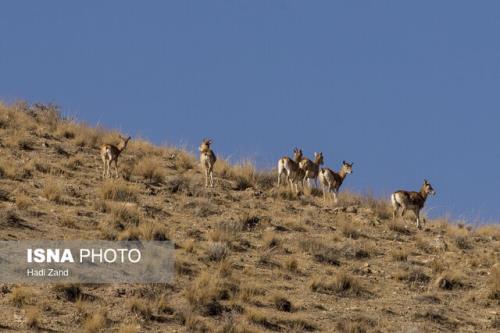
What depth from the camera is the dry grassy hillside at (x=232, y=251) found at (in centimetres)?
2373

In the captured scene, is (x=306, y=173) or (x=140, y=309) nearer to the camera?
(x=140, y=309)

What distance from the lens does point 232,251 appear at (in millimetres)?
27906

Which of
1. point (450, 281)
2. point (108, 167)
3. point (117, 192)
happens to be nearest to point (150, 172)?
point (108, 167)

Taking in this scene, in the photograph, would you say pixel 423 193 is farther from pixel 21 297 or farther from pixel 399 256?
pixel 21 297

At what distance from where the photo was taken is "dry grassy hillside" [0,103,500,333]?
23.7 meters

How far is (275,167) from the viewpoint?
120 feet

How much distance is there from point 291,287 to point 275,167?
10.8 metres

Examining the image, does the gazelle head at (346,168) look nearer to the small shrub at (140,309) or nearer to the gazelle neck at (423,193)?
the gazelle neck at (423,193)

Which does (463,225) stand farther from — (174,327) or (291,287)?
(174,327)

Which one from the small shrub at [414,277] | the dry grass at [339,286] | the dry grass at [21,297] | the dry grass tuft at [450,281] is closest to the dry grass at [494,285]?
the dry grass tuft at [450,281]

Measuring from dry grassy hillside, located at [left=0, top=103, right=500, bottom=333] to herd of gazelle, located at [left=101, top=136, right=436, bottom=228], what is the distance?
0.48 meters

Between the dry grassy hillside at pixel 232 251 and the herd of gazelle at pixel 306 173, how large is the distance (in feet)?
1.57

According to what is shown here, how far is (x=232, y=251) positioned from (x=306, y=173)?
29.3 ft

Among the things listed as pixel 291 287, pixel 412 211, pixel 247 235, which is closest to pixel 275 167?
pixel 412 211
